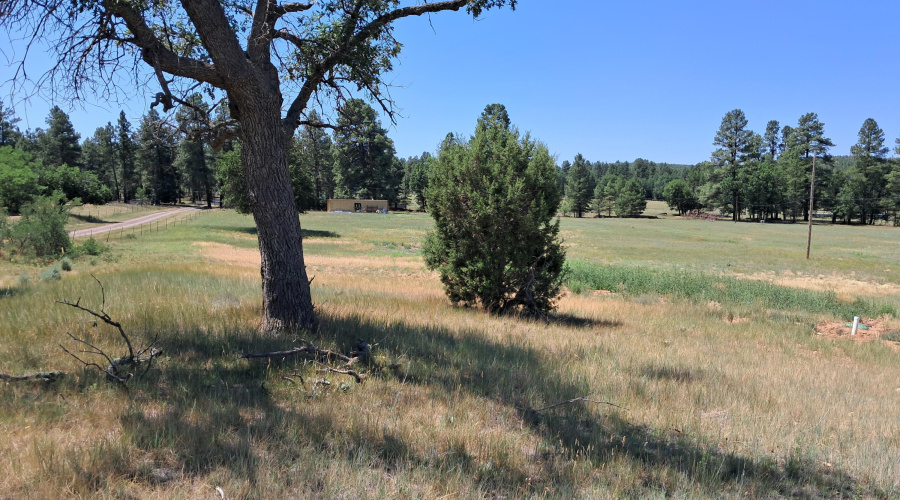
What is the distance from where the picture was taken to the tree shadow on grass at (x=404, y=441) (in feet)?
10.6

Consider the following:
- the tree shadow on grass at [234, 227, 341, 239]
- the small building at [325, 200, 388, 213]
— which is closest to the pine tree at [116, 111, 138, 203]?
the small building at [325, 200, 388, 213]

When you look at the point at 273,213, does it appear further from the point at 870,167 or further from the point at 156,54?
the point at 870,167

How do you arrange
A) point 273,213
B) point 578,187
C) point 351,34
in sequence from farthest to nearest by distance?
point 578,187 → point 351,34 → point 273,213

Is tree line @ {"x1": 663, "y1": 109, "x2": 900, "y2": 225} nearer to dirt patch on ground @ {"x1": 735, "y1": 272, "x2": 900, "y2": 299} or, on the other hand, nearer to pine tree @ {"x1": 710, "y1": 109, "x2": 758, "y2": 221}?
pine tree @ {"x1": 710, "y1": 109, "x2": 758, "y2": 221}

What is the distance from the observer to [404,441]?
3609 mm

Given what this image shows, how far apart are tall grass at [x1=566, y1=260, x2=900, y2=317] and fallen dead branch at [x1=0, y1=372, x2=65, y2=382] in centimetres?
1688

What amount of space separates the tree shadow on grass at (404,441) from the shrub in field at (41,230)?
80.3 ft

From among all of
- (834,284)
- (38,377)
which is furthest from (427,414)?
(834,284)

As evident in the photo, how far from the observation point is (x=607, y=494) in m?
3.09

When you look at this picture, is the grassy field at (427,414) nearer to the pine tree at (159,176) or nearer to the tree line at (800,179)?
the pine tree at (159,176)

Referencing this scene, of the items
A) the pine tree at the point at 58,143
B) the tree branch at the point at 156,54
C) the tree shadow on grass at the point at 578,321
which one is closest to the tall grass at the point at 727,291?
the tree shadow on grass at the point at 578,321

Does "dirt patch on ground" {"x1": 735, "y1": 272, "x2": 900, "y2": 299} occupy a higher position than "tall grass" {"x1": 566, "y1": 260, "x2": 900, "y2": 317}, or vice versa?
"tall grass" {"x1": 566, "y1": 260, "x2": 900, "y2": 317}

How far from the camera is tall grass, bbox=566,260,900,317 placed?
60.2 ft

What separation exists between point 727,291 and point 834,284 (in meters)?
11.8
